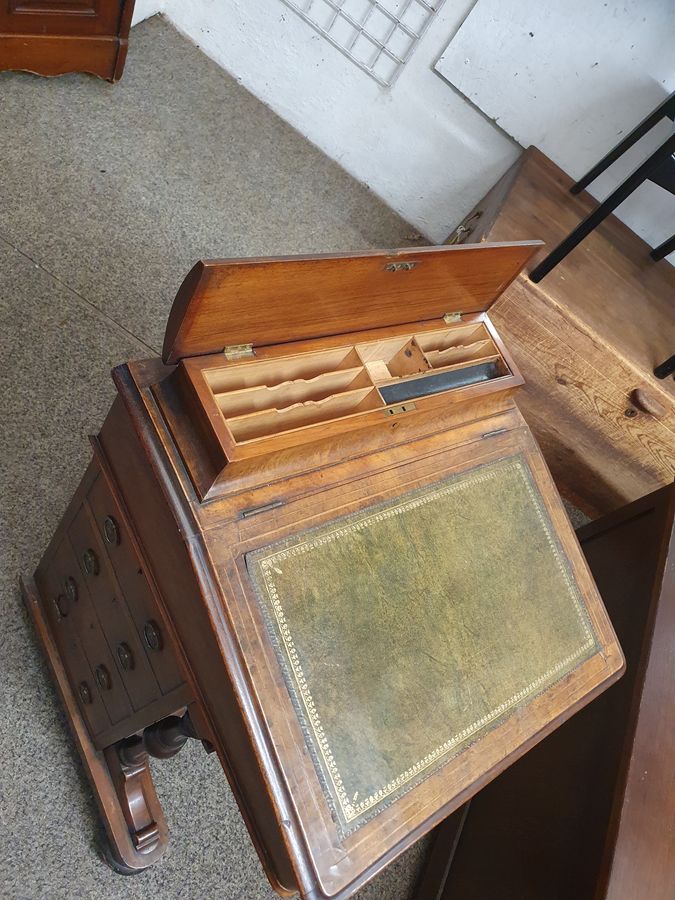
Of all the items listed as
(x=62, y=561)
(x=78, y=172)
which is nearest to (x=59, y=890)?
(x=62, y=561)

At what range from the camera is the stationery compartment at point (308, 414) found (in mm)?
1036

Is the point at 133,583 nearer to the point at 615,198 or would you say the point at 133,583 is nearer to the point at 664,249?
the point at 615,198

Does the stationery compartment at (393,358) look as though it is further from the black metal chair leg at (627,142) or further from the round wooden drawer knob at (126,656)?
the black metal chair leg at (627,142)

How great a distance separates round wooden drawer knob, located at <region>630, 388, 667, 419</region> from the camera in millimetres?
1929

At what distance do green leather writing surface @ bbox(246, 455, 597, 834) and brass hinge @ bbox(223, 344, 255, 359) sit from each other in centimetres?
28

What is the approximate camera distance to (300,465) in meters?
1.05

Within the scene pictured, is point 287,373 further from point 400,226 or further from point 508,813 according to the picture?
point 400,226

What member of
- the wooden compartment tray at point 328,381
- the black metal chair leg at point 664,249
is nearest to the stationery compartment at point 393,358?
the wooden compartment tray at point 328,381

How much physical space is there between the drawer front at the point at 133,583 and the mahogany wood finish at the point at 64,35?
62.7 inches

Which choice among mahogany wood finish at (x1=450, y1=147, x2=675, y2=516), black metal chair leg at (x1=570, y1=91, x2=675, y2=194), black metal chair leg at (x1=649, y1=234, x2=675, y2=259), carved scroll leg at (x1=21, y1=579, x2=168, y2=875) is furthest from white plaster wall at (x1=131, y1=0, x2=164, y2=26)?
carved scroll leg at (x1=21, y1=579, x2=168, y2=875)

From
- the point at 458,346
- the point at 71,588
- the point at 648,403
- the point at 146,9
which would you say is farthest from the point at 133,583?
the point at 146,9

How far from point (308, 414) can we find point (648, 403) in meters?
1.25

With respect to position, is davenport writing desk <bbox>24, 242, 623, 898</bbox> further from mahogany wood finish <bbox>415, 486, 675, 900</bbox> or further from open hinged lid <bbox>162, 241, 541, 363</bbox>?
mahogany wood finish <bbox>415, 486, 675, 900</bbox>

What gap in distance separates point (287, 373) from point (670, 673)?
1.11 meters
